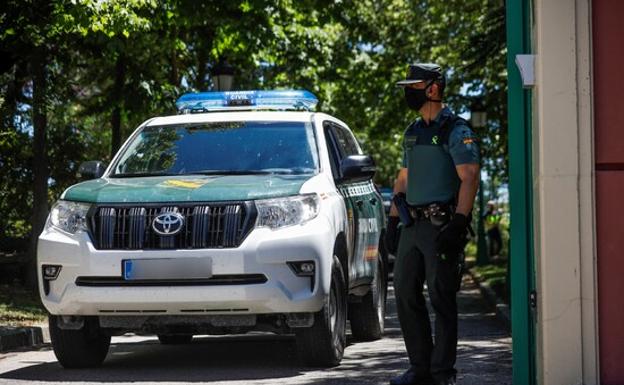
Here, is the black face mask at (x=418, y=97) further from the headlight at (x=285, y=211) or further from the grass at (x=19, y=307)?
the grass at (x=19, y=307)

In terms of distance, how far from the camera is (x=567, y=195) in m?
6.68

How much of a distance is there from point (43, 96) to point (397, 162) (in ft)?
154

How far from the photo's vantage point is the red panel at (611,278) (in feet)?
21.9

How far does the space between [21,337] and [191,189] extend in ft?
11.5

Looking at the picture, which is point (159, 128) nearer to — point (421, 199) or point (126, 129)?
point (421, 199)

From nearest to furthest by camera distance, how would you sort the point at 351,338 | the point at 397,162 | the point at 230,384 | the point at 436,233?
the point at 436,233
the point at 230,384
the point at 351,338
the point at 397,162

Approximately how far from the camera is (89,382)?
28.4 ft

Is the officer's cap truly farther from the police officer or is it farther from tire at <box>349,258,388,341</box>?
tire at <box>349,258,388,341</box>

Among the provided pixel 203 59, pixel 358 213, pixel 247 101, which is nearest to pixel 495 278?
pixel 203 59

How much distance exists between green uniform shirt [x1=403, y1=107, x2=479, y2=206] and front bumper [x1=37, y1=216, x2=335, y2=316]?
1.48 metres

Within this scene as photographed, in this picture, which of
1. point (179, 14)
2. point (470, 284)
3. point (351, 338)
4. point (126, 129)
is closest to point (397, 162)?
point (126, 129)

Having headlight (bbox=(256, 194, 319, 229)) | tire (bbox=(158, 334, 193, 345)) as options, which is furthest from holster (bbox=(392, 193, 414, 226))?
tire (bbox=(158, 334, 193, 345))

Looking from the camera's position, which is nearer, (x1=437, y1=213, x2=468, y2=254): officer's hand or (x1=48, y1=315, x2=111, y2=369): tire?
(x1=437, y1=213, x2=468, y2=254): officer's hand

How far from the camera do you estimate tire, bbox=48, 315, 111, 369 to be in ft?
30.6
